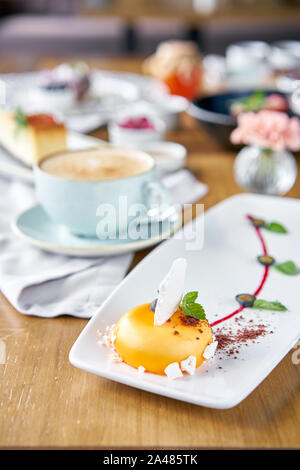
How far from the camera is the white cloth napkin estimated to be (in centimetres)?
Result: 77

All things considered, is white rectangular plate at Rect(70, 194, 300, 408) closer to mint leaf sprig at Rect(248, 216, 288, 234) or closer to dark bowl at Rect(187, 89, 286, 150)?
mint leaf sprig at Rect(248, 216, 288, 234)

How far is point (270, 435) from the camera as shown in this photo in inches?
21.6

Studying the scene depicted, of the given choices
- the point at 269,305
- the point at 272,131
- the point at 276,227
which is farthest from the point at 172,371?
the point at 272,131

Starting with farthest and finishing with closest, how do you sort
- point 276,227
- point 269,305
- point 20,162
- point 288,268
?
point 20,162 < point 276,227 < point 288,268 < point 269,305

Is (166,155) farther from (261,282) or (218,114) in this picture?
(261,282)

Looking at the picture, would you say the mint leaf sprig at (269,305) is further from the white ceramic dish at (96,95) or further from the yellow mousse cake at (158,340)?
the white ceramic dish at (96,95)

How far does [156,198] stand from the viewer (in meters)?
0.92

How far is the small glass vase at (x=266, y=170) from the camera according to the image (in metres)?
1.17

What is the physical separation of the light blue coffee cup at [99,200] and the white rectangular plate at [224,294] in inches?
3.1

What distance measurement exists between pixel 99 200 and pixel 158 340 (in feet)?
1.07

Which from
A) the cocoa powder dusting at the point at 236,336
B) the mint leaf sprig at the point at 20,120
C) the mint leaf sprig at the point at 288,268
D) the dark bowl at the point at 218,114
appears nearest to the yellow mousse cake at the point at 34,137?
the mint leaf sprig at the point at 20,120

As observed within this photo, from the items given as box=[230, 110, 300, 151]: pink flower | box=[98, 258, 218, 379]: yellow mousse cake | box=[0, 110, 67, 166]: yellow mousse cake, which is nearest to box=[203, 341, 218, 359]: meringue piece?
box=[98, 258, 218, 379]: yellow mousse cake

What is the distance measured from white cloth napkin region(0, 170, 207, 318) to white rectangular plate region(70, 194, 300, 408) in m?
0.06

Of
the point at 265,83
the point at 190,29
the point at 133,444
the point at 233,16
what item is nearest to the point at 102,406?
the point at 133,444
